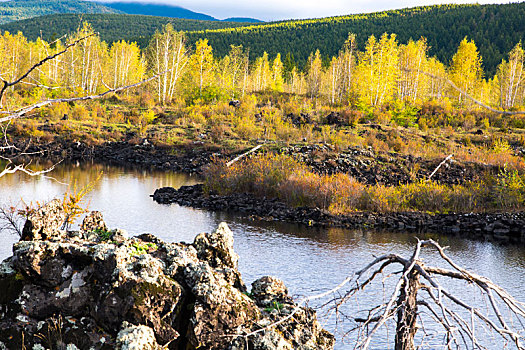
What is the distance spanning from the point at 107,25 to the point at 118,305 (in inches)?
7426

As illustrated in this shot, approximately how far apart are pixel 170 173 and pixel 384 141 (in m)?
15.8

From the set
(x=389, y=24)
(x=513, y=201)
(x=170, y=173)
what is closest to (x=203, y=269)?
(x=513, y=201)

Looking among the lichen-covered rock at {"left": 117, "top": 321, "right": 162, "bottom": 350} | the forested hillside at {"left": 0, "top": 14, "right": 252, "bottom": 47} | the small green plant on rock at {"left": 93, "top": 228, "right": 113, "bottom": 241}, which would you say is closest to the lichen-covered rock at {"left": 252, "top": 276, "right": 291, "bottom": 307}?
the lichen-covered rock at {"left": 117, "top": 321, "right": 162, "bottom": 350}

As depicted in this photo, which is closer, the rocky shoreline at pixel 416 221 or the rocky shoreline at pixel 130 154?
the rocky shoreline at pixel 416 221

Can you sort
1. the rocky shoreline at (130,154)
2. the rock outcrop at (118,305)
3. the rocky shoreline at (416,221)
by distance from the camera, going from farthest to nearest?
the rocky shoreline at (130,154) < the rocky shoreline at (416,221) < the rock outcrop at (118,305)

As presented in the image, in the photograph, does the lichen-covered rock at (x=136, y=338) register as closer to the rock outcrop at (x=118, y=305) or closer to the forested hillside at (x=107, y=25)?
the rock outcrop at (x=118, y=305)

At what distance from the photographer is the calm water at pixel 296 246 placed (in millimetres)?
12465

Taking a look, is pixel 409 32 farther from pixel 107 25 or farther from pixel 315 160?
pixel 315 160

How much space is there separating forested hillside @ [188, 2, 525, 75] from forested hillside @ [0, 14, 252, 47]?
35.1 meters

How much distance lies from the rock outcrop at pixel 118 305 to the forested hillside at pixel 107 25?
157m

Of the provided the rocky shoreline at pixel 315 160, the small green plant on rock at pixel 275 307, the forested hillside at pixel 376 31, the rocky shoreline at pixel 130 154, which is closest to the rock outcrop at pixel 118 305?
the small green plant on rock at pixel 275 307

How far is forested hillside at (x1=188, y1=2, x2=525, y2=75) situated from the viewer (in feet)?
402

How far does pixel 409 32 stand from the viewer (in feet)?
445

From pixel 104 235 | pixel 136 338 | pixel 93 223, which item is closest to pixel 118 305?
pixel 136 338
